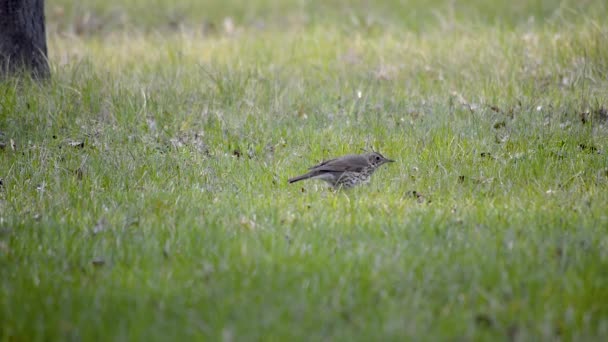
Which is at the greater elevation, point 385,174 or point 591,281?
point 591,281

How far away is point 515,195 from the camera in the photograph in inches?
243

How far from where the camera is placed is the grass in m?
4.09

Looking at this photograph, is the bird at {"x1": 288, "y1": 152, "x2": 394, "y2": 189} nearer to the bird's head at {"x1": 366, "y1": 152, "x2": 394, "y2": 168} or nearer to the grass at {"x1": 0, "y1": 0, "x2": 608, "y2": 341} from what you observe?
the bird's head at {"x1": 366, "y1": 152, "x2": 394, "y2": 168}

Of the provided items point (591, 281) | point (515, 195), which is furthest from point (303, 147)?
point (591, 281)

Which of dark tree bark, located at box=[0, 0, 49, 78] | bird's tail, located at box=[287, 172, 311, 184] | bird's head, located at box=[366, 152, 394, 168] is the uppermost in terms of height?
dark tree bark, located at box=[0, 0, 49, 78]

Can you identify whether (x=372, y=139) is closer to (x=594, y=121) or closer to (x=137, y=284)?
(x=594, y=121)

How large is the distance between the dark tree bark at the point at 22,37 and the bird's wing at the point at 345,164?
4698mm

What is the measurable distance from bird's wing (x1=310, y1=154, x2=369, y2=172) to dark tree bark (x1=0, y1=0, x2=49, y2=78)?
15.4ft

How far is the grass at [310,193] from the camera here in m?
4.09

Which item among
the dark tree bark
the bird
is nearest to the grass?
the bird

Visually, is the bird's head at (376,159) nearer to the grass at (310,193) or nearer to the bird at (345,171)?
the bird at (345,171)

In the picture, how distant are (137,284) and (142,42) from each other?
9398 millimetres

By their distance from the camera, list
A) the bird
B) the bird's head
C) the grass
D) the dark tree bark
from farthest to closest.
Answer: the dark tree bark
the bird's head
the bird
the grass

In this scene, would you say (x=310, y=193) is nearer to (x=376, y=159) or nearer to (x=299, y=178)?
(x=299, y=178)
